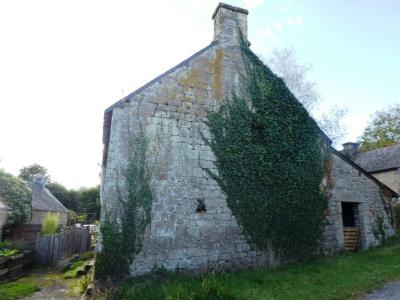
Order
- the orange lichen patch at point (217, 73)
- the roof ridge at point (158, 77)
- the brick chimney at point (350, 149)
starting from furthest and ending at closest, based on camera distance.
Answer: the brick chimney at point (350, 149), the orange lichen patch at point (217, 73), the roof ridge at point (158, 77)

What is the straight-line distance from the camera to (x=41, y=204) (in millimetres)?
26922

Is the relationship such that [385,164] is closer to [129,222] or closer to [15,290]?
[129,222]

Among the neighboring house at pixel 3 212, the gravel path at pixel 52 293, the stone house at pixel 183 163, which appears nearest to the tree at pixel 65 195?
the neighboring house at pixel 3 212

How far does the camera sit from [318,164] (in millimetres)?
9672

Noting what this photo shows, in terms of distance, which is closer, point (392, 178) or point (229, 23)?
point (229, 23)

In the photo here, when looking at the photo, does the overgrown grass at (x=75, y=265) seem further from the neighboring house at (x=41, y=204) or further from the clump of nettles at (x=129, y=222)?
the neighboring house at (x=41, y=204)

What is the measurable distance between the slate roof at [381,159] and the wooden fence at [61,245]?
2125 centimetres

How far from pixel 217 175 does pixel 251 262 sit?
8.82 feet

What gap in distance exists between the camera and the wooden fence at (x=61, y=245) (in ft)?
39.9

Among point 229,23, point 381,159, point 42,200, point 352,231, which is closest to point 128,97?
point 229,23

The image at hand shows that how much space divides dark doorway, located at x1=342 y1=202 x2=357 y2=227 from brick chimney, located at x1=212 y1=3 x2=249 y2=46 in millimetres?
7774

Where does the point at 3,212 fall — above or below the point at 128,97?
below

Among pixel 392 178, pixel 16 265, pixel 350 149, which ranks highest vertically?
pixel 350 149

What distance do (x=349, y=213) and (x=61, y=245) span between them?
12.9 meters
